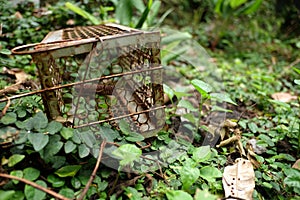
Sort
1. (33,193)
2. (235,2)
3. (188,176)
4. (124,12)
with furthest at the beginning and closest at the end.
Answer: (235,2) < (124,12) < (188,176) < (33,193)

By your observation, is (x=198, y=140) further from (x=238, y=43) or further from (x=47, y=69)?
(x=238, y=43)

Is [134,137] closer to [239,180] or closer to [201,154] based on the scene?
[201,154]

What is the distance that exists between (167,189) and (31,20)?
4.52 ft

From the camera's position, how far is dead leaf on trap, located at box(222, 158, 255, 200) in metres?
0.87

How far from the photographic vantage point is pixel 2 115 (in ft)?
2.62

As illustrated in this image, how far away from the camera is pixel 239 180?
3.00ft

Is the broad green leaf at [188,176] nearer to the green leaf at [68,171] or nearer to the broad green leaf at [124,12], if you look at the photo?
the green leaf at [68,171]

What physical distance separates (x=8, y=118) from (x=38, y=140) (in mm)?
122

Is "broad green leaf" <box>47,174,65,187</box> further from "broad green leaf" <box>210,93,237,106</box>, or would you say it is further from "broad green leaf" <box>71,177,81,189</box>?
"broad green leaf" <box>210,93,237,106</box>

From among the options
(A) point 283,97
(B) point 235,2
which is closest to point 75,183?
(A) point 283,97

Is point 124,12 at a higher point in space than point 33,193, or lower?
higher

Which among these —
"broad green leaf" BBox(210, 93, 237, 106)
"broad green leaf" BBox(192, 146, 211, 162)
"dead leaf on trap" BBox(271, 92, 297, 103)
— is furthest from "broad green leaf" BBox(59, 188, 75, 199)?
"dead leaf on trap" BBox(271, 92, 297, 103)

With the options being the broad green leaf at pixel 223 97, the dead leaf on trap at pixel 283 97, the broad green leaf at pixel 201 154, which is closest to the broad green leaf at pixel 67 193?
the broad green leaf at pixel 201 154

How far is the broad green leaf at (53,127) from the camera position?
79 centimetres
